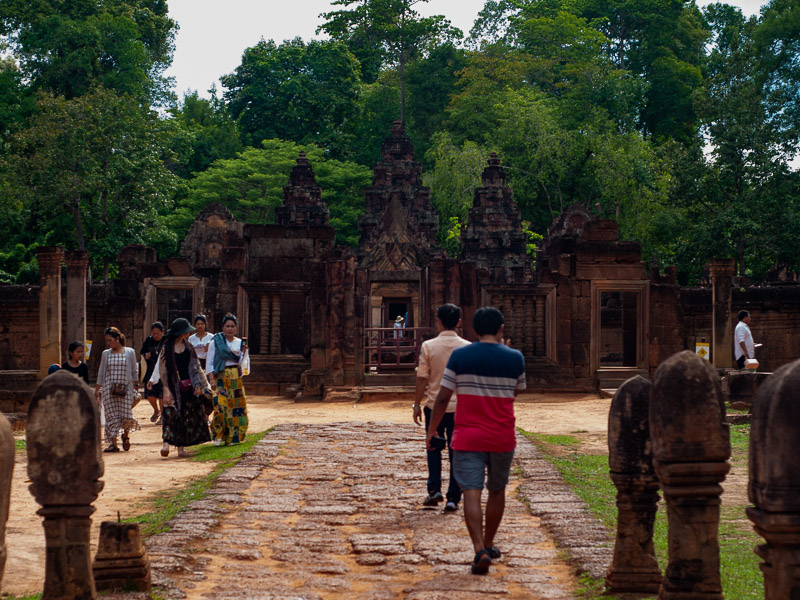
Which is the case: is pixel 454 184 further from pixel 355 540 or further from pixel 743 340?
pixel 355 540

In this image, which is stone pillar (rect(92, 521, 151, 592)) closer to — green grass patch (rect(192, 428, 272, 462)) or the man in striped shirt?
the man in striped shirt

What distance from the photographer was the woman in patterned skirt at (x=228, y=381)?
1230 cm

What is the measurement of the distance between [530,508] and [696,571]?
11.5 ft

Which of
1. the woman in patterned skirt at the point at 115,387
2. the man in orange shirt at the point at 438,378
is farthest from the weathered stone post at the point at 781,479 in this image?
the woman in patterned skirt at the point at 115,387

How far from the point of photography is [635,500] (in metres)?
5.73

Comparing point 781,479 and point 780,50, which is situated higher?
point 780,50

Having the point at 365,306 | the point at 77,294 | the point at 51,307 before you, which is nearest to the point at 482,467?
the point at 51,307

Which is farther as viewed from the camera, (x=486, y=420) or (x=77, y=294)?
(x=77, y=294)

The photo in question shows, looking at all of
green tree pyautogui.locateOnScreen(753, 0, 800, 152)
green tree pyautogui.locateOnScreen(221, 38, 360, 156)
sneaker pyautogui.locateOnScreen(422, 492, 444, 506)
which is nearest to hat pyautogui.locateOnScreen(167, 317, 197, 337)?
sneaker pyautogui.locateOnScreen(422, 492, 444, 506)

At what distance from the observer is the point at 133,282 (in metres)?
23.8

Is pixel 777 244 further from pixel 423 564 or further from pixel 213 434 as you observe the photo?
pixel 423 564

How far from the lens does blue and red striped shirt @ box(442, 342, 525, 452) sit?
259 inches

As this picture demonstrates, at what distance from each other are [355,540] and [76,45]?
4010cm

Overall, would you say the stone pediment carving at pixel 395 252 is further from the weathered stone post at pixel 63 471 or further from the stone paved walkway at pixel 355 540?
the weathered stone post at pixel 63 471
